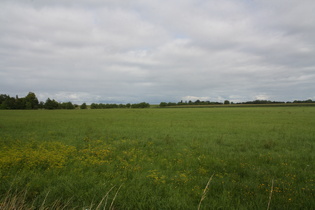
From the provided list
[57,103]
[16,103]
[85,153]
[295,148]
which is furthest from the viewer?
[57,103]

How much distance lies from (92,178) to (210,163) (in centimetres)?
495

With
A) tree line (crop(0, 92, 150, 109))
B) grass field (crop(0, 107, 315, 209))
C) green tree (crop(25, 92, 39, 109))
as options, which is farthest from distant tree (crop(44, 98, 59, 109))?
grass field (crop(0, 107, 315, 209))

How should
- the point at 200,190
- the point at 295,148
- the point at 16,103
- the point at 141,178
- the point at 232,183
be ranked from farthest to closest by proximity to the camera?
the point at 16,103, the point at 295,148, the point at 141,178, the point at 232,183, the point at 200,190

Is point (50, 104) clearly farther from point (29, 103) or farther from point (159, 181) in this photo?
point (159, 181)

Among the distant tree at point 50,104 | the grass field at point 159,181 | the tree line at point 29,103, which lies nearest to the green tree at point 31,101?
the tree line at point 29,103

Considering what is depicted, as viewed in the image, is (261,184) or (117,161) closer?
(261,184)

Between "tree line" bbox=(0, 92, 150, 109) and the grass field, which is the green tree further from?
the grass field

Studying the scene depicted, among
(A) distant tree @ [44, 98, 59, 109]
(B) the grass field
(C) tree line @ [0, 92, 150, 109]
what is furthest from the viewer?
(A) distant tree @ [44, 98, 59, 109]

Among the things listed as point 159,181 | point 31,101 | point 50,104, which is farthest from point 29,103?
point 159,181

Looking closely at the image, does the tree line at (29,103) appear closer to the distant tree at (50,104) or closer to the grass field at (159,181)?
the distant tree at (50,104)

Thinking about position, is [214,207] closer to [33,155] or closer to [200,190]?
[200,190]

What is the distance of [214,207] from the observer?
4.43 meters

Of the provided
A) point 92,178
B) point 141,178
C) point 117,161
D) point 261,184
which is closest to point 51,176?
point 92,178

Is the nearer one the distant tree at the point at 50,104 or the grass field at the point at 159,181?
the grass field at the point at 159,181
